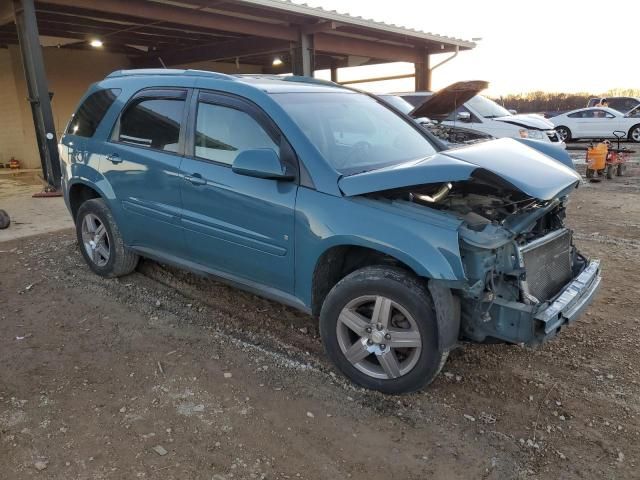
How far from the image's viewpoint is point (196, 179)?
374 cm

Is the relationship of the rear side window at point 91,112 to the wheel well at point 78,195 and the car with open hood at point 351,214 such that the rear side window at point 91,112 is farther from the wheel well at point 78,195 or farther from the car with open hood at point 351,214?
→ the wheel well at point 78,195

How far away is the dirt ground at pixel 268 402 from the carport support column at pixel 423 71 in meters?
13.6

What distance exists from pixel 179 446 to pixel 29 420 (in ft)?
3.07

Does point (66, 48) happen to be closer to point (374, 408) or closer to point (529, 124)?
point (529, 124)

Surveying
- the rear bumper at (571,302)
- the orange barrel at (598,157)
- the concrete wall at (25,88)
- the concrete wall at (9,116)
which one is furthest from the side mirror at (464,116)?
the concrete wall at (9,116)

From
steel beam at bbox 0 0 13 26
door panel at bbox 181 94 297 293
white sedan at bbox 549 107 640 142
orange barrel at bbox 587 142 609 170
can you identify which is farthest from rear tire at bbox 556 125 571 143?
door panel at bbox 181 94 297 293

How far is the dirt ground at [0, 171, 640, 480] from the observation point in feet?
8.42

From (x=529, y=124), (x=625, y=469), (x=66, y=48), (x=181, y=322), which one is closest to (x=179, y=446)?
(x=181, y=322)

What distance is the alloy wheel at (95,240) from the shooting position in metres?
4.89

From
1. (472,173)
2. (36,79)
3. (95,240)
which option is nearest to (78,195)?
(95,240)

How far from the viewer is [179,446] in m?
2.68

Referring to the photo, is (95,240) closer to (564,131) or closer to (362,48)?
(362,48)

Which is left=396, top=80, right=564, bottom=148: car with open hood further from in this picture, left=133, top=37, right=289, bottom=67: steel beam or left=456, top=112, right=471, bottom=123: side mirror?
left=133, top=37, right=289, bottom=67: steel beam

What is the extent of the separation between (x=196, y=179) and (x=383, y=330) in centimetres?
175
